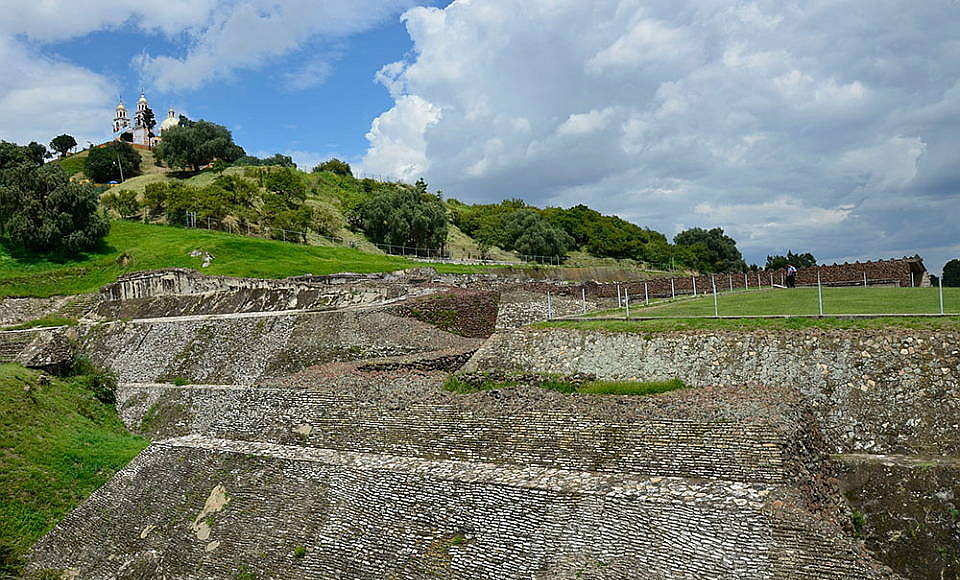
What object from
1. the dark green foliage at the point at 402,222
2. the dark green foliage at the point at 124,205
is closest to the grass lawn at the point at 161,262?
the dark green foliage at the point at 124,205

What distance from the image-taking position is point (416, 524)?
36.8 feet

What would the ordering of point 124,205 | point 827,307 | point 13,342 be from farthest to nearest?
point 124,205 < point 13,342 < point 827,307

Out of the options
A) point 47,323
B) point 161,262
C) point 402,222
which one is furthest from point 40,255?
point 402,222

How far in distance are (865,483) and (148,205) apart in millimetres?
69326

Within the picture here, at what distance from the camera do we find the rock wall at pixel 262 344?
78.9 feet

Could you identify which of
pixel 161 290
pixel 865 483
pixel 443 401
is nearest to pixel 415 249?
pixel 161 290

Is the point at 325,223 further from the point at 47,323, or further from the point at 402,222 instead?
the point at 47,323

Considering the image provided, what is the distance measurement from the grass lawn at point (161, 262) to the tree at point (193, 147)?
37.7 m

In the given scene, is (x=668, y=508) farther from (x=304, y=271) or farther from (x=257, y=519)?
(x=304, y=271)

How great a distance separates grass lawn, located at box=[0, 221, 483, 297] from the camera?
147 ft

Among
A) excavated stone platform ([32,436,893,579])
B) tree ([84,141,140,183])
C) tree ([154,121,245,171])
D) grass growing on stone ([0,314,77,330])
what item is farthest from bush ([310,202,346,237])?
excavated stone platform ([32,436,893,579])

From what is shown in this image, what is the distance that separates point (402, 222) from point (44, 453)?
5185 centimetres

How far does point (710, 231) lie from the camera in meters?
106

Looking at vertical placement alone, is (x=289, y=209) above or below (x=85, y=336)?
above
